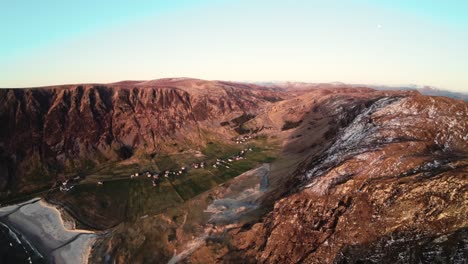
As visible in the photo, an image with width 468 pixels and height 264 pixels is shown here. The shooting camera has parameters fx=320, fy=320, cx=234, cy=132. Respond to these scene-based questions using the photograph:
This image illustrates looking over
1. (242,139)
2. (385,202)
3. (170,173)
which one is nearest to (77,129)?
(170,173)

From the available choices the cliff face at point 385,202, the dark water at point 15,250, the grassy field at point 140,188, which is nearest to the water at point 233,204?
the cliff face at point 385,202

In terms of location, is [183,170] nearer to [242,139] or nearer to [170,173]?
[170,173]

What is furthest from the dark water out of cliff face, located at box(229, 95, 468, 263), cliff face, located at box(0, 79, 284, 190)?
cliff face, located at box(229, 95, 468, 263)

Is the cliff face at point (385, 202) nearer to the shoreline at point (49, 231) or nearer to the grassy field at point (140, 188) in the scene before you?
the shoreline at point (49, 231)

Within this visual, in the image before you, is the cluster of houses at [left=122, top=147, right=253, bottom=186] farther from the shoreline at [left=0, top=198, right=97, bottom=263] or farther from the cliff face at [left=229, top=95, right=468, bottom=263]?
the cliff face at [left=229, top=95, right=468, bottom=263]

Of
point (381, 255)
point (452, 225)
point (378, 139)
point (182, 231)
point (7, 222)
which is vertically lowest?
point (7, 222)

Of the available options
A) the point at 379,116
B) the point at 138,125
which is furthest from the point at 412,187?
the point at 138,125

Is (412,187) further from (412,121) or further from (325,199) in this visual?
(412,121)
